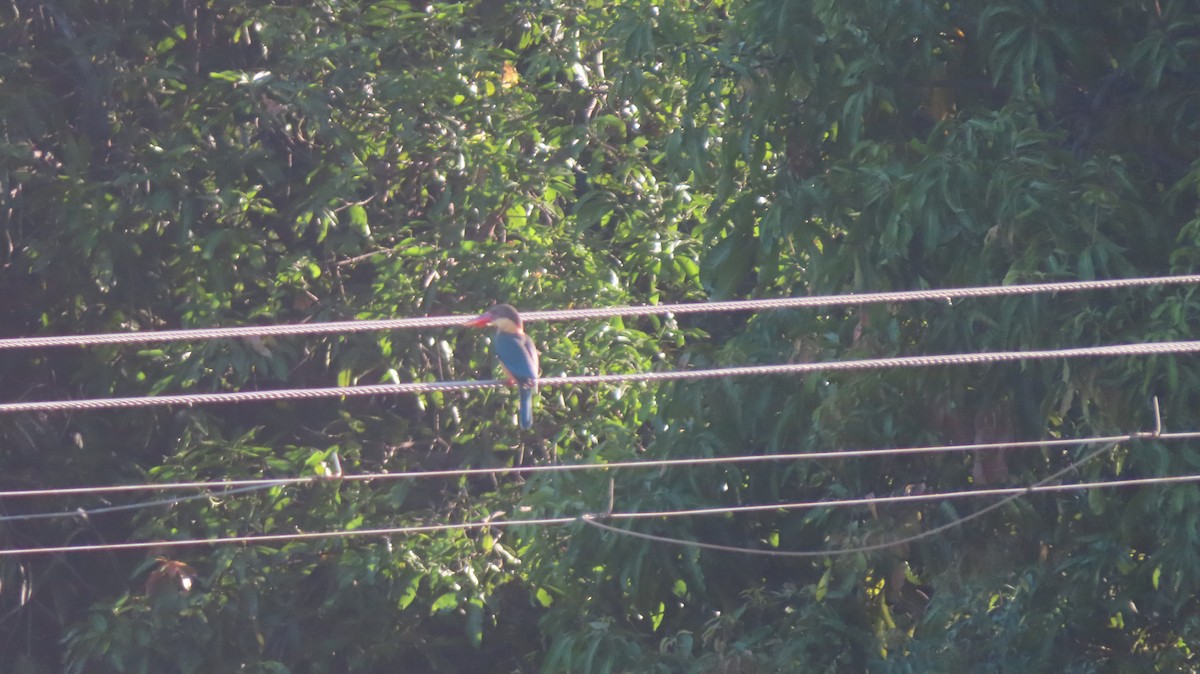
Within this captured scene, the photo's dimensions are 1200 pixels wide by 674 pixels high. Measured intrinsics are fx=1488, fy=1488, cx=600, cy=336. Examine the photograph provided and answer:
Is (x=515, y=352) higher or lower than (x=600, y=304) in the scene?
higher

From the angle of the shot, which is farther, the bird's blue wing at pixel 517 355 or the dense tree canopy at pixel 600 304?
the bird's blue wing at pixel 517 355

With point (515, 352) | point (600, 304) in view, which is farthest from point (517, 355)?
point (600, 304)

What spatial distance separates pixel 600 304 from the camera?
7488mm

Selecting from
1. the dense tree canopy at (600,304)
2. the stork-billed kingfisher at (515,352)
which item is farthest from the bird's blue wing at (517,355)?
the dense tree canopy at (600,304)

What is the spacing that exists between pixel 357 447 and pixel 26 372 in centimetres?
203

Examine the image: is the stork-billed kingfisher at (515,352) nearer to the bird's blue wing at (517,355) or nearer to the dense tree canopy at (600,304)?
the bird's blue wing at (517,355)

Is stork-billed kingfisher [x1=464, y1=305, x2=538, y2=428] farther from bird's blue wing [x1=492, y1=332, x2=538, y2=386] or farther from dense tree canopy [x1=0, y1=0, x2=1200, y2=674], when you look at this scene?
dense tree canopy [x1=0, y1=0, x2=1200, y2=674]

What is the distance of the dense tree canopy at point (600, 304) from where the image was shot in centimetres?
512

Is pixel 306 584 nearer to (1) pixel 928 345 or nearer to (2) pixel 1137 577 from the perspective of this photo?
(1) pixel 928 345

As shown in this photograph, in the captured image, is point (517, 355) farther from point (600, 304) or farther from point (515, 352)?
point (600, 304)

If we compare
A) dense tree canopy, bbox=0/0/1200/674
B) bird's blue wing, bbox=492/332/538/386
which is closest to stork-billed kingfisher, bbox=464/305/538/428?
bird's blue wing, bbox=492/332/538/386

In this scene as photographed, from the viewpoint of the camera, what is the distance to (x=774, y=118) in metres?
5.88

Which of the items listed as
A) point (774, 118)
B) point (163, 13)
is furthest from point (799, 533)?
point (163, 13)

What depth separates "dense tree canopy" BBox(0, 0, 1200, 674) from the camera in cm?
512
